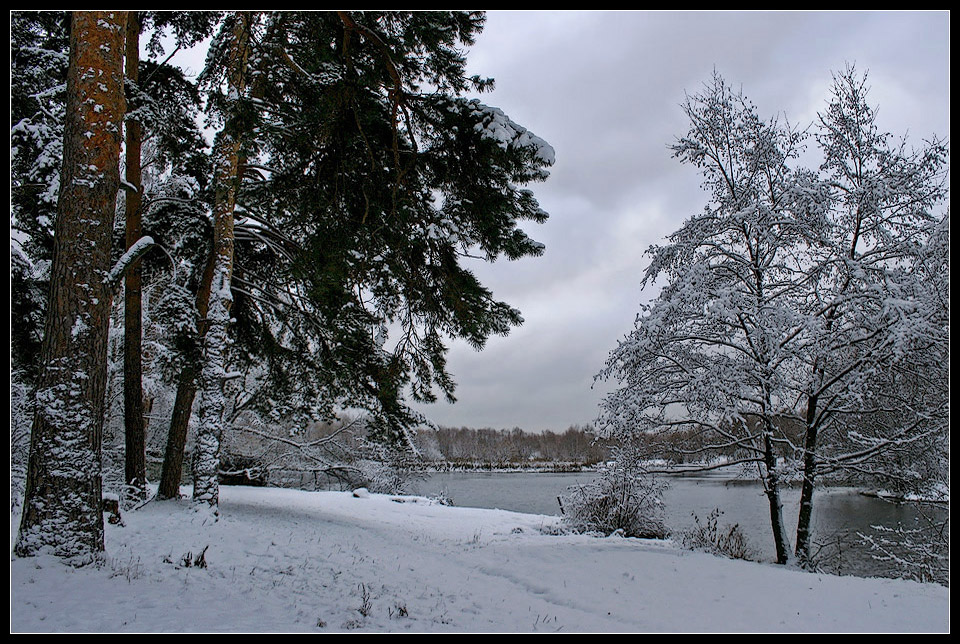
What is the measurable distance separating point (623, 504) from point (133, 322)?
10169 mm

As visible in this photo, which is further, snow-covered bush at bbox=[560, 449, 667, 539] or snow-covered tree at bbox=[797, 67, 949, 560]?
snow-covered bush at bbox=[560, 449, 667, 539]

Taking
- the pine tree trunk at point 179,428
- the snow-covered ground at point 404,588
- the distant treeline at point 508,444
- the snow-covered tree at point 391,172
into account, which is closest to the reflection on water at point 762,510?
the snow-covered ground at point 404,588

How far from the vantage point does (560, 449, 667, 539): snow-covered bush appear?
37.2ft

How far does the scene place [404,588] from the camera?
5188mm

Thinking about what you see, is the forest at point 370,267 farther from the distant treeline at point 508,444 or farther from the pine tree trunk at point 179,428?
the distant treeline at point 508,444

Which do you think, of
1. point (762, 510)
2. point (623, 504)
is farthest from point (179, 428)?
point (762, 510)

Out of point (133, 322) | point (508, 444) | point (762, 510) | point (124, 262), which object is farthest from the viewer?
point (508, 444)

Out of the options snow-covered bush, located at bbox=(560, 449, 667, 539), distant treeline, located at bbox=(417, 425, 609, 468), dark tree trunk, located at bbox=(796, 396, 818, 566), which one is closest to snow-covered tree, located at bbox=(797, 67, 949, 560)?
Answer: dark tree trunk, located at bbox=(796, 396, 818, 566)

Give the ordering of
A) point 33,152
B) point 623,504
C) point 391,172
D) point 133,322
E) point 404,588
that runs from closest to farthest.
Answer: point 404,588 → point 391,172 → point 33,152 → point 133,322 → point 623,504

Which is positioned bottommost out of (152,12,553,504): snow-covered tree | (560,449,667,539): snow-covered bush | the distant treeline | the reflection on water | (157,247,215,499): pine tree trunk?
the distant treeline

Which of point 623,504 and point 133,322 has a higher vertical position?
point 133,322

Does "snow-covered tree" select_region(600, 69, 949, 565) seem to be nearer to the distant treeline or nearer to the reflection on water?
the reflection on water

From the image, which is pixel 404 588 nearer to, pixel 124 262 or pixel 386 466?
pixel 124 262

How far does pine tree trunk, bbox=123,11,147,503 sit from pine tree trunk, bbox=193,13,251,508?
1229 mm
